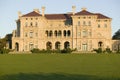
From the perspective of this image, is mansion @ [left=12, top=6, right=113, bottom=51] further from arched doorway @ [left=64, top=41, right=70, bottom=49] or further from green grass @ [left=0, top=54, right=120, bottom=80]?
green grass @ [left=0, top=54, right=120, bottom=80]

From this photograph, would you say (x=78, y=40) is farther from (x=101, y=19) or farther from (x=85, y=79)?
(x=85, y=79)

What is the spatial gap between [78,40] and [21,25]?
1332cm

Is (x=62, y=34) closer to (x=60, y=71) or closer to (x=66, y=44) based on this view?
(x=66, y=44)

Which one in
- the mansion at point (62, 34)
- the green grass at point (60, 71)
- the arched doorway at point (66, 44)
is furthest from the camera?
the arched doorway at point (66, 44)

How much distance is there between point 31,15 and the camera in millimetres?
76625

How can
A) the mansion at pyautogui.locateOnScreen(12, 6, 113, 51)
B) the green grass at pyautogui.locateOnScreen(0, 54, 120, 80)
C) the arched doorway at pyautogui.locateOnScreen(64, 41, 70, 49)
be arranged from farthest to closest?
the arched doorway at pyautogui.locateOnScreen(64, 41, 70, 49)
the mansion at pyautogui.locateOnScreen(12, 6, 113, 51)
the green grass at pyautogui.locateOnScreen(0, 54, 120, 80)

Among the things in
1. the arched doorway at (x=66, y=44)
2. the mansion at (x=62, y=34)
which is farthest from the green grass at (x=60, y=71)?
the arched doorway at (x=66, y=44)

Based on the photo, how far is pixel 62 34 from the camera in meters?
74.3

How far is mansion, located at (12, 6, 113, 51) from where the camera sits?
72.4 m

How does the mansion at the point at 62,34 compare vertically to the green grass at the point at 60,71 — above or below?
above

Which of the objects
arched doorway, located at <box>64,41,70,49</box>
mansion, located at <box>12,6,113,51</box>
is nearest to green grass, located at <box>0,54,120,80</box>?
mansion, located at <box>12,6,113,51</box>

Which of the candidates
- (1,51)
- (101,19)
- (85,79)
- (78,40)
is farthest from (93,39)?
(85,79)

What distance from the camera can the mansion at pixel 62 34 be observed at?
72.4m

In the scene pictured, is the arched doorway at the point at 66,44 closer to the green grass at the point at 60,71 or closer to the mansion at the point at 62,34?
the mansion at the point at 62,34
